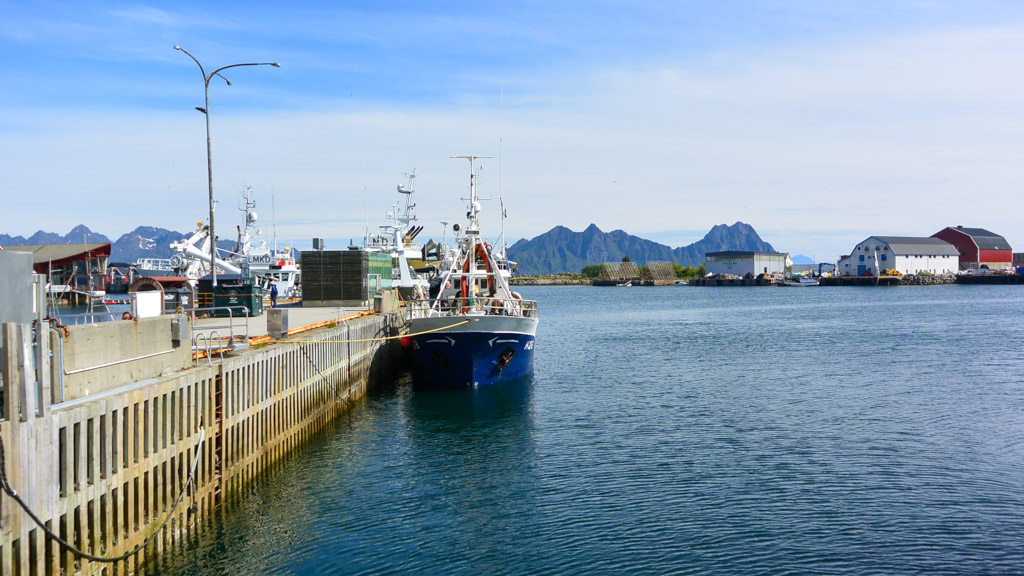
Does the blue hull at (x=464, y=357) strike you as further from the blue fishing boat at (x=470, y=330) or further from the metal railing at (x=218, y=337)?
the metal railing at (x=218, y=337)

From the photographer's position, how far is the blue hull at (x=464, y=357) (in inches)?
1287

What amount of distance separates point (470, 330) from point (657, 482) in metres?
13.8

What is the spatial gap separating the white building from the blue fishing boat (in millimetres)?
172552

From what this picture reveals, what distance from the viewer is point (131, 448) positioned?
507 inches

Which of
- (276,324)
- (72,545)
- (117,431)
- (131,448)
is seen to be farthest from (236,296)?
(72,545)

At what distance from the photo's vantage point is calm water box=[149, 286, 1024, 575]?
15.2 m

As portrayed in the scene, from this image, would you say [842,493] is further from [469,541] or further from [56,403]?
[56,403]

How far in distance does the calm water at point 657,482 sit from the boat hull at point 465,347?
0.94m

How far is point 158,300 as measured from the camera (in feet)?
60.9

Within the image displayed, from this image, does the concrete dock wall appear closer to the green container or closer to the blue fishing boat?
the blue fishing boat

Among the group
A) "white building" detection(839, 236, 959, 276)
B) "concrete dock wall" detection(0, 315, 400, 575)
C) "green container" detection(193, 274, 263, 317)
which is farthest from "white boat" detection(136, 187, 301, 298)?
"white building" detection(839, 236, 959, 276)

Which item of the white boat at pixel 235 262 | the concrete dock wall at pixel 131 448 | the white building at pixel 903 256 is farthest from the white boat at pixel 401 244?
the white building at pixel 903 256

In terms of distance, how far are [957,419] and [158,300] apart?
87.1 feet

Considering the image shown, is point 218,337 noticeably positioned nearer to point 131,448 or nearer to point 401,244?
point 131,448
